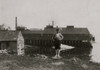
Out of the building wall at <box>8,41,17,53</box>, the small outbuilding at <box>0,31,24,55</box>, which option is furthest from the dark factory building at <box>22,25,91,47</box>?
the building wall at <box>8,41,17,53</box>

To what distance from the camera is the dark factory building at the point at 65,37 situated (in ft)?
249

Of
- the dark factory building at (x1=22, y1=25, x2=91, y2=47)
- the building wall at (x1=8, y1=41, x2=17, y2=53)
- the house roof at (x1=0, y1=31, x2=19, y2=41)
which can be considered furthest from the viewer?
the dark factory building at (x1=22, y1=25, x2=91, y2=47)

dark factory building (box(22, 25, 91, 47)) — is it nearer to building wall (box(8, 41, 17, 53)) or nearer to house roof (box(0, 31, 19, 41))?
house roof (box(0, 31, 19, 41))

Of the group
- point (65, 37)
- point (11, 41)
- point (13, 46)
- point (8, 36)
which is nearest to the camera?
point (13, 46)

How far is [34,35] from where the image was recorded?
81188mm

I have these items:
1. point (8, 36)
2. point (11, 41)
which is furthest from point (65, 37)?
point (11, 41)

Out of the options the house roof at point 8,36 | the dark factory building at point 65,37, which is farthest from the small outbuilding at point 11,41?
the dark factory building at point 65,37

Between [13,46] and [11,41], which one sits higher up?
[11,41]

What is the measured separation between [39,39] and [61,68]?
6894 centimetres

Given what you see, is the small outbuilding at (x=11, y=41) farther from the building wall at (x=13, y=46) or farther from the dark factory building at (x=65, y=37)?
the dark factory building at (x=65, y=37)

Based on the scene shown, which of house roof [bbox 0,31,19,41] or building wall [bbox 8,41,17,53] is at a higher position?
house roof [bbox 0,31,19,41]

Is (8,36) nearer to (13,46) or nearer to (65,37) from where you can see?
(13,46)

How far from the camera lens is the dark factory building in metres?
75.8

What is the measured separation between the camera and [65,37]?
78312mm
